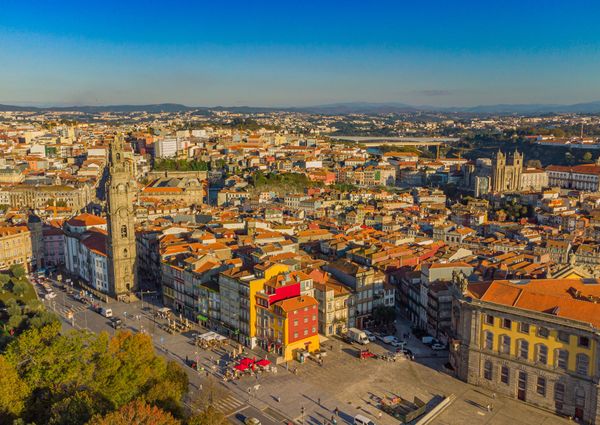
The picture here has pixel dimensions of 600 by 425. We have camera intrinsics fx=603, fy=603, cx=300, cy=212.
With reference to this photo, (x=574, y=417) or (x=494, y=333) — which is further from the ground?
(x=494, y=333)

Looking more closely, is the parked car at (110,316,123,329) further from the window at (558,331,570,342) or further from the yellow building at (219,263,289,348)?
the window at (558,331,570,342)

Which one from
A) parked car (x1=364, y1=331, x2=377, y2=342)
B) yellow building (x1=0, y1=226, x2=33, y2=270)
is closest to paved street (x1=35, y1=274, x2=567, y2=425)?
parked car (x1=364, y1=331, x2=377, y2=342)

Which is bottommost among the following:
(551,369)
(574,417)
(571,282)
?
(574,417)

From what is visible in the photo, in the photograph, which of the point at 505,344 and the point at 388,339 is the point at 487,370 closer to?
the point at 505,344

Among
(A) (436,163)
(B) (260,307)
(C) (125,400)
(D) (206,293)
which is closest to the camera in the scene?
(C) (125,400)

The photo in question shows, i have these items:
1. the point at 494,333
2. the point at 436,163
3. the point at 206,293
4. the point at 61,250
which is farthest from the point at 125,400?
the point at 436,163

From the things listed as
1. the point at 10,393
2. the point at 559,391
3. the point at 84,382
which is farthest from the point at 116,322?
the point at 559,391

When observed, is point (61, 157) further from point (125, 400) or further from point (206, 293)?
point (125, 400)
